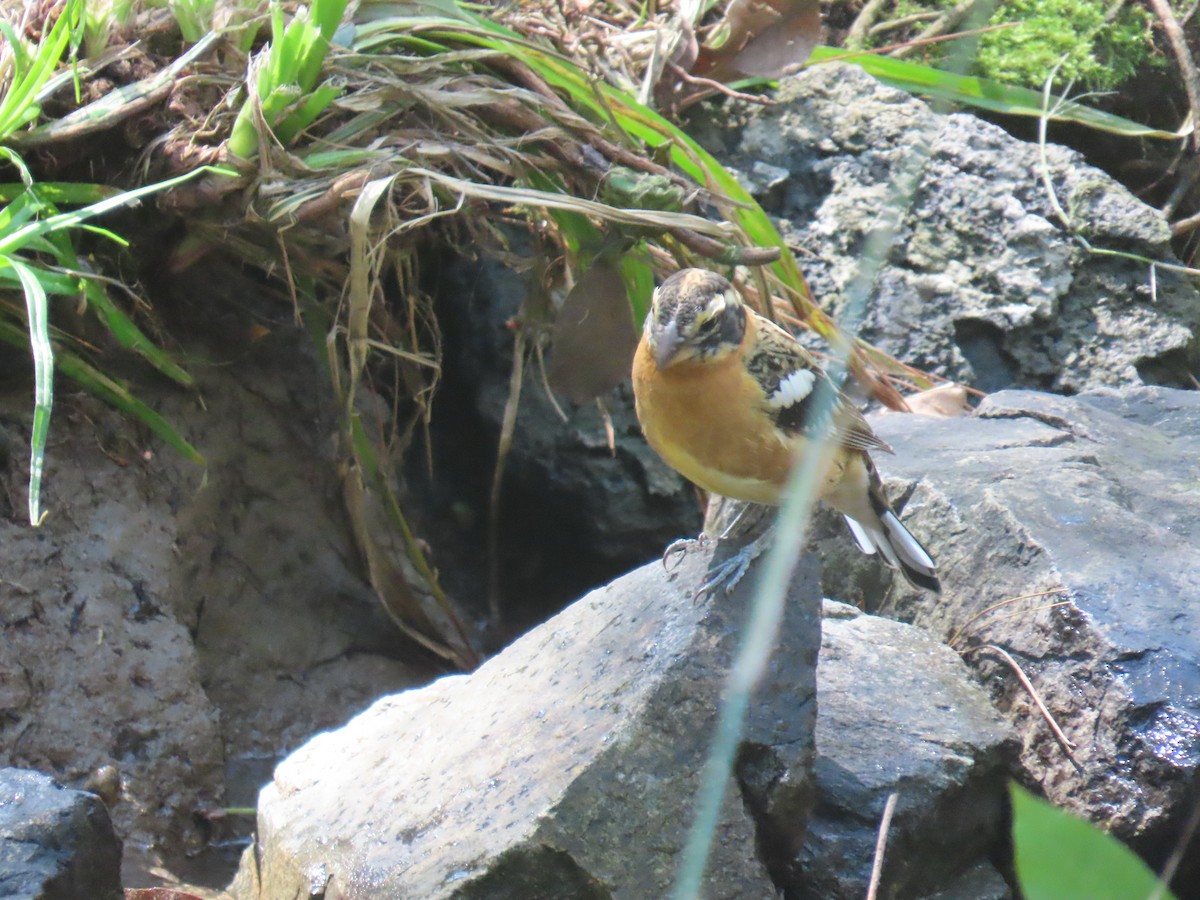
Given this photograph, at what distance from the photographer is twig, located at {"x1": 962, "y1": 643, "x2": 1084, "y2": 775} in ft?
10.0

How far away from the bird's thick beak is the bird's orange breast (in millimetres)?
82

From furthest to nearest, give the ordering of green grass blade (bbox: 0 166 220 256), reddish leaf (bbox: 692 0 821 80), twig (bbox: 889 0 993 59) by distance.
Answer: twig (bbox: 889 0 993 59) < reddish leaf (bbox: 692 0 821 80) < green grass blade (bbox: 0 166 220 256)

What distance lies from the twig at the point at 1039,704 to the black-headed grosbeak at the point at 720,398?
645mm

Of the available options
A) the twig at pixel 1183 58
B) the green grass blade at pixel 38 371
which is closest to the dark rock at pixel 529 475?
the green grass blade at pixel 38 371

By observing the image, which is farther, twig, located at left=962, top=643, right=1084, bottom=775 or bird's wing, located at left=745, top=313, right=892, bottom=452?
bird's wing, located at left=745, top=313, right=892, bottom=452

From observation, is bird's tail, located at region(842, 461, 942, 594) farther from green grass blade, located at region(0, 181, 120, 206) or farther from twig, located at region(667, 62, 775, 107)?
green grass blade, located at region(0, 181, 120, 206)

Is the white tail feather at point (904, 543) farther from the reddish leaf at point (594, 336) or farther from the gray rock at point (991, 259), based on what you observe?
the gray rock at point (991, 259)

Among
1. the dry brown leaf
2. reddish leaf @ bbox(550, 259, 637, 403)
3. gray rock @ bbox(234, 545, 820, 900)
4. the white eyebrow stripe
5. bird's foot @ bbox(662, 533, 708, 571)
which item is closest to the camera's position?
gray rock @ bbox(234, 545, 820, 900)

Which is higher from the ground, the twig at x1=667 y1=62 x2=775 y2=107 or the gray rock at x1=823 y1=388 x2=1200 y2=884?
the twig at x1=667 y1=62 x2=775 y2=107

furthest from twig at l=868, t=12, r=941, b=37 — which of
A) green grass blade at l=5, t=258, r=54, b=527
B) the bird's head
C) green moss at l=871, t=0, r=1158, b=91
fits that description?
green grass blade at l=5, t=258, r=54, b=527

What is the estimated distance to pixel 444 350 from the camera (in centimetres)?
563

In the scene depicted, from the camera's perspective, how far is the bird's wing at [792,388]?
11.2 ft

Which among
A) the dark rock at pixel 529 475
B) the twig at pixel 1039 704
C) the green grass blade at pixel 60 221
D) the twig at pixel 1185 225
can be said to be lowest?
the dark rock at pixel 529 475

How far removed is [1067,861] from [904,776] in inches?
88.1
